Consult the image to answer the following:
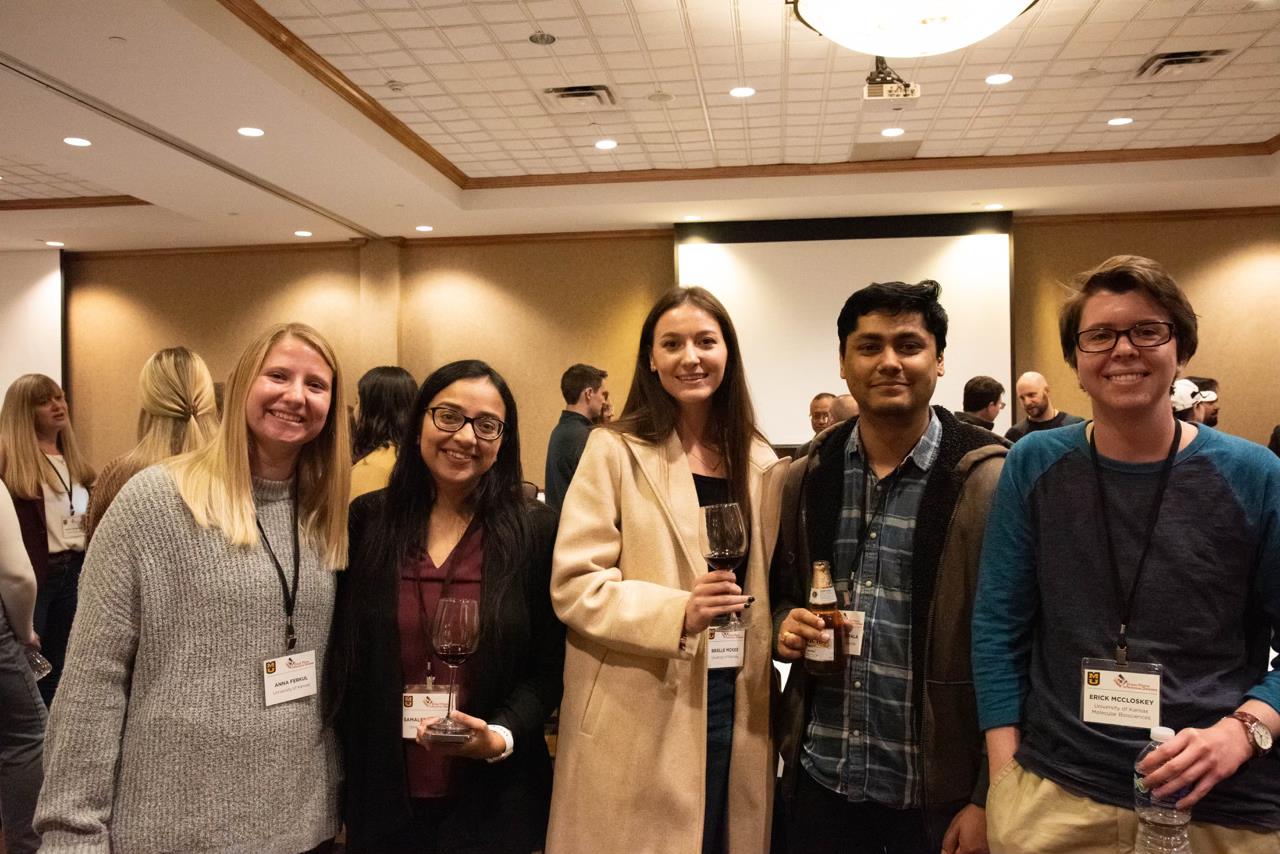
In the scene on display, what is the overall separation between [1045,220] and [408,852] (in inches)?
333

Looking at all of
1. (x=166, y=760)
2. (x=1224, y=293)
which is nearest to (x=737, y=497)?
(x=166, y=760)

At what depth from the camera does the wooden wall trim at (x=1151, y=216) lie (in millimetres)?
8266

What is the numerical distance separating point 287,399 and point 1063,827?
5.17 feet

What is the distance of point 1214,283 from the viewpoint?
27.3ft

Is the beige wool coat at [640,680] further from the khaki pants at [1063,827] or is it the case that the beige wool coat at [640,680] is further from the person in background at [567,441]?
the person in background at [567,441]

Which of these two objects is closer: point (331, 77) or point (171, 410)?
point (171, 410)

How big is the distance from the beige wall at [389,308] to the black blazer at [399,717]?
734 centimetres

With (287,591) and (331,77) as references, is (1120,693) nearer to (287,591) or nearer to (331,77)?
(287,591)

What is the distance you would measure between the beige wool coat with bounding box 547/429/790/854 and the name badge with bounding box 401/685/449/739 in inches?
10.9

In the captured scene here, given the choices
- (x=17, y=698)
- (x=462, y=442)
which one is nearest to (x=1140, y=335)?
(x=462, y=442)

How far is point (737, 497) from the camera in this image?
1985mm

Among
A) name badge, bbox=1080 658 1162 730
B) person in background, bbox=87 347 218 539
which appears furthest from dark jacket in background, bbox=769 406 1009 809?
person in background, bbox=87 347 218 539

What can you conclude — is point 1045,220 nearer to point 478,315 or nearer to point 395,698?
point 478,315

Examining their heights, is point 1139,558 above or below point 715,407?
below
